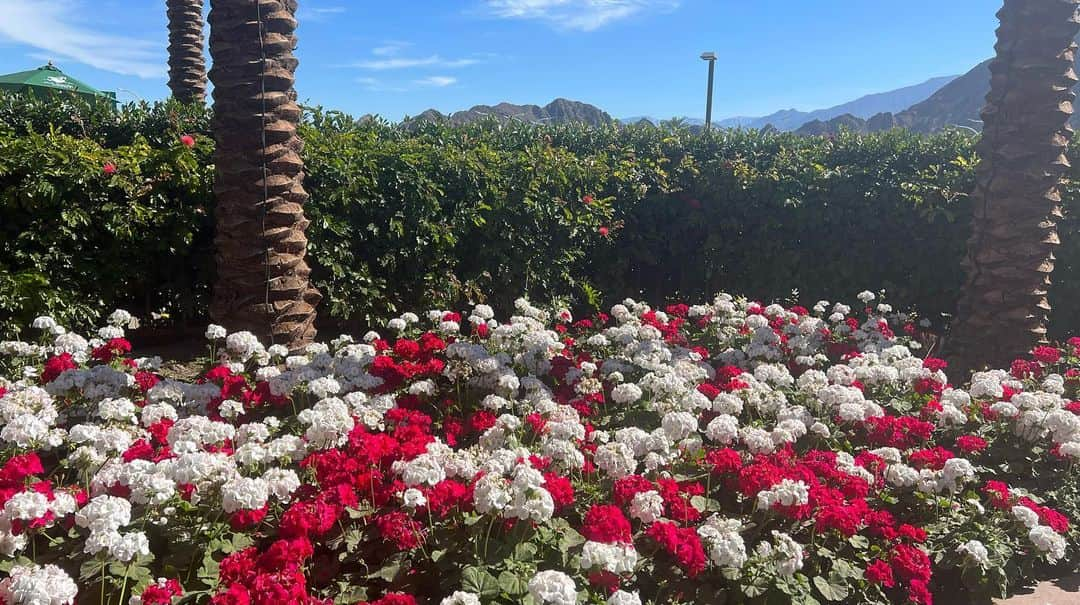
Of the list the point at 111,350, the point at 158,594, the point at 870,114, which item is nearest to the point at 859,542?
the point at 158,594

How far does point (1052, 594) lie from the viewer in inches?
138

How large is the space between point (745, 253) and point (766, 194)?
2.18 feet

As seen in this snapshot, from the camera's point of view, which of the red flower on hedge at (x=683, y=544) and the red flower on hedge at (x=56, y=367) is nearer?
the red flower on hedge at (x=683, y=544)

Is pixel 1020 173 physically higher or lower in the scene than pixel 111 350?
higher

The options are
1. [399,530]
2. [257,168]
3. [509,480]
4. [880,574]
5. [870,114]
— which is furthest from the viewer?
[870,114]

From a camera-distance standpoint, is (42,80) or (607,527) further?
(42,80)

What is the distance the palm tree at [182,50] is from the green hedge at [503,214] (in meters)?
3.47

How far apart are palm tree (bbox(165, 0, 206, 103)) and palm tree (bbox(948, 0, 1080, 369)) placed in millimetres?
9928

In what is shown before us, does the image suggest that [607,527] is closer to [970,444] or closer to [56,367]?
[970,444]

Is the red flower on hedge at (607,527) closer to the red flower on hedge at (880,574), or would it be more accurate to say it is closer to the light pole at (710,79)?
the red flower on hedge at (880,574)

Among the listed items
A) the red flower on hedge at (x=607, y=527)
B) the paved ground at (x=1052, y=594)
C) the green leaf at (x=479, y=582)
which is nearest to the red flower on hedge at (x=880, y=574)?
the paved ground at (x=1052, y=594)

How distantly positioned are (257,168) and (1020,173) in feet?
18.2

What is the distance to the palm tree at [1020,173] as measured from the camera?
571 centimetres

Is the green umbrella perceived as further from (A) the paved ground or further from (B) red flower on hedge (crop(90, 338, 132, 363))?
(A) the paved ground
